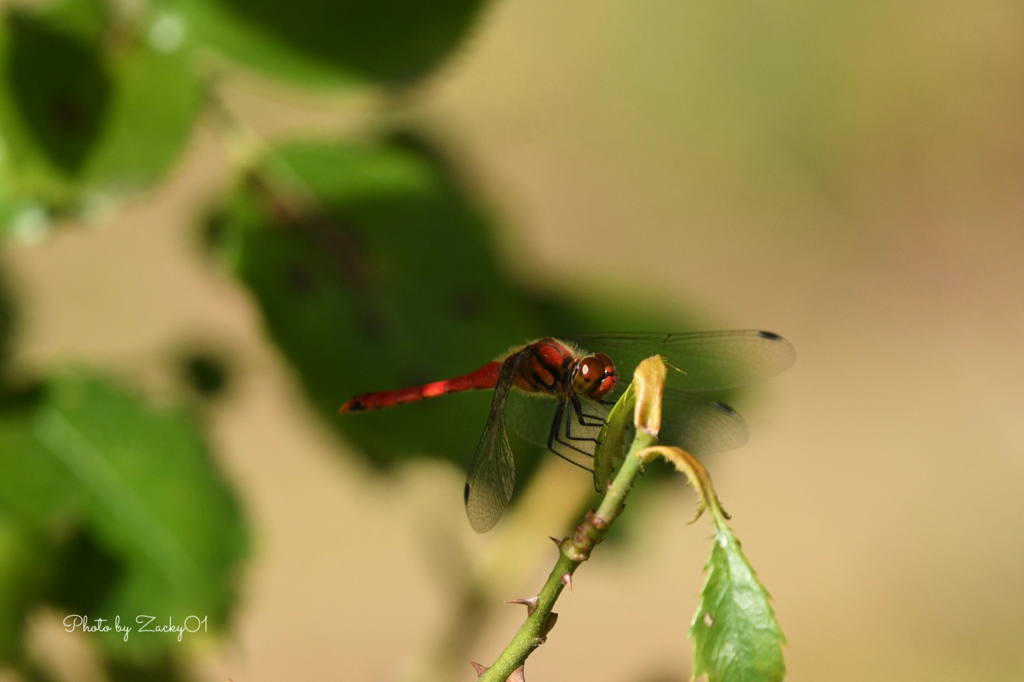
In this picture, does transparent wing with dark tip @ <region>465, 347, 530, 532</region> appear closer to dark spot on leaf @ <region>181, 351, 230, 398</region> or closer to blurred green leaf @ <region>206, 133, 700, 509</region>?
blurred green leaf @ <region>206, 133, 700, 509</region>

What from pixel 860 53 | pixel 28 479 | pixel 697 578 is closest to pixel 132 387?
pixel 28 479

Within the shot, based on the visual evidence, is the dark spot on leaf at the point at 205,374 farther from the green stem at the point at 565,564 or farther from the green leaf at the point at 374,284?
the green stem at the point at 565,564

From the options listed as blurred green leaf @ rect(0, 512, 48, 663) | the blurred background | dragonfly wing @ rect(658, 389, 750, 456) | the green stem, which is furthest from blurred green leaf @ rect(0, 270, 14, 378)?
the green stem

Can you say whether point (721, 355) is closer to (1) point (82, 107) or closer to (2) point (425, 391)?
(2) point (425, 391)

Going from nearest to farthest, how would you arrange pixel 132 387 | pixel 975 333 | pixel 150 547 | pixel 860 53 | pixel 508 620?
pixel 150 547 → pixel 132 387 → pixel 508 620 → pixel 975 333 → pixel 860 53

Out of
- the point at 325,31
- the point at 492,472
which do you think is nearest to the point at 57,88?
the point at 325,31

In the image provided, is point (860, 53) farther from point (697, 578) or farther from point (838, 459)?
point (697, 578)
